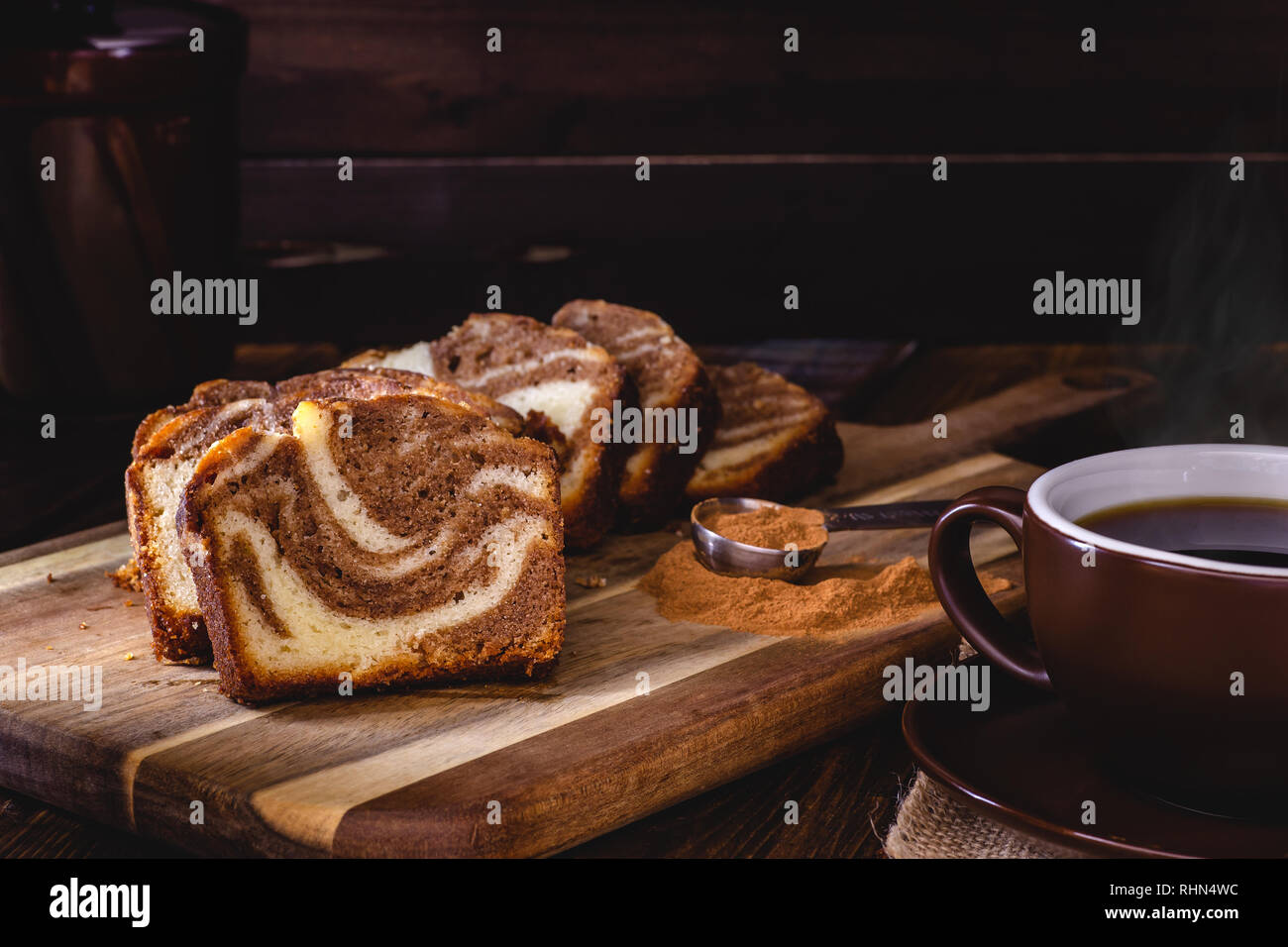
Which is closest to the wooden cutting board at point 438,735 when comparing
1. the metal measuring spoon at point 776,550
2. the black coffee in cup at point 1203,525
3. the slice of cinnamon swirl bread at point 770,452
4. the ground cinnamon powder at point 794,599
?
the ground cinnamon powder at point 794,599

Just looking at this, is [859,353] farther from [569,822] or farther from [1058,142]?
[569,822]

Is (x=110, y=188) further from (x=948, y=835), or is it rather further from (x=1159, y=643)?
(x=1159, y=643)

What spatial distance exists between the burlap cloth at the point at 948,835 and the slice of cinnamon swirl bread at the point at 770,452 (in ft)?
3.60

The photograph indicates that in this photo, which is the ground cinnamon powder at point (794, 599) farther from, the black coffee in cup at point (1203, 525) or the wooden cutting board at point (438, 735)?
the black coffee in cup at point (1203, 525)

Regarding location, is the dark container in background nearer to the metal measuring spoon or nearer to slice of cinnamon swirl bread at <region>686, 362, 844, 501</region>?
slice of cinnamon swirl bread at <region>686, 362, 844, 501</region>

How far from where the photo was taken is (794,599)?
1810 mm

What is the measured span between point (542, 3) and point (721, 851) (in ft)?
11.5

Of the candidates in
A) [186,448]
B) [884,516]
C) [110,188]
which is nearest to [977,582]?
[884,516]

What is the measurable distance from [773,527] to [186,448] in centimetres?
88

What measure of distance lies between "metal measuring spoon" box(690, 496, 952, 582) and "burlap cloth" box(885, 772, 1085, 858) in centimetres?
65

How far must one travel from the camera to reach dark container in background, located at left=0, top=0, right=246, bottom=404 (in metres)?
2.49

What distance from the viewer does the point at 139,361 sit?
2.70 metres
